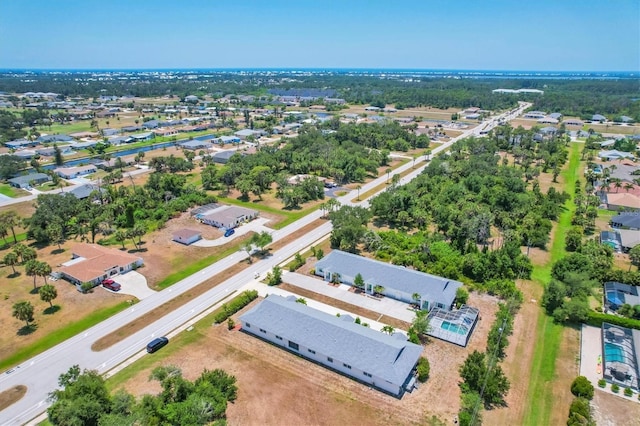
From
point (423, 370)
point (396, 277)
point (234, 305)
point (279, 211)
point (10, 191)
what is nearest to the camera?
point (423, 370)

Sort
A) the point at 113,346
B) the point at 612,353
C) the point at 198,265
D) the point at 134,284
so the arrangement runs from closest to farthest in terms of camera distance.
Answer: the point at 612,353 < the point at 113,346 < the point at 134,284 < the point at 198,265

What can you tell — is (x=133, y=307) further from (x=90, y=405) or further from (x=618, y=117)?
(x=618, y=117)

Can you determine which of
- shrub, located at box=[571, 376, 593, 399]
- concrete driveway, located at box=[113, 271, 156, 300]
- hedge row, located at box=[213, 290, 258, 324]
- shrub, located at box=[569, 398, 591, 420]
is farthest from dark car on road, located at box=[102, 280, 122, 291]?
shrub, located at box=[571, 376, 593, 399]

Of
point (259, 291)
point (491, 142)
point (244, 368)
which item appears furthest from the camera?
point (491, 142)

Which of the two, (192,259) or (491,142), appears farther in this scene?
(491,142)

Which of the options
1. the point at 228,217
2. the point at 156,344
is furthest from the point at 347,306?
the point at 228,217

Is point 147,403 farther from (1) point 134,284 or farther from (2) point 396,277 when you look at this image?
(2) point 396,277

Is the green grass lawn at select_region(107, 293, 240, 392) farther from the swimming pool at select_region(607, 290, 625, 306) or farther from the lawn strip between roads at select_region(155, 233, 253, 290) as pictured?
the swimming pool at select_region(607, 290, 625, 306)

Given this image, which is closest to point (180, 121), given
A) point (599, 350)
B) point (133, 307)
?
point (133, 307)
